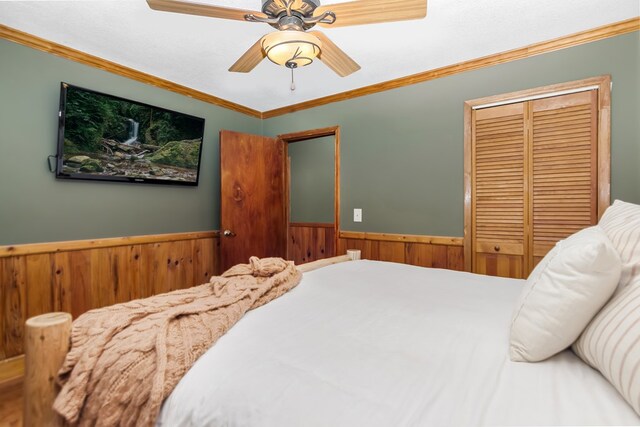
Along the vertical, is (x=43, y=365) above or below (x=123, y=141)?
below

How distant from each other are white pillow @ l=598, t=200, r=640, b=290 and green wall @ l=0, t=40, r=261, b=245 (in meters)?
3.09

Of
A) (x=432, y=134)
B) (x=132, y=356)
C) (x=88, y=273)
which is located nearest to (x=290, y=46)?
(x=132, y=356)

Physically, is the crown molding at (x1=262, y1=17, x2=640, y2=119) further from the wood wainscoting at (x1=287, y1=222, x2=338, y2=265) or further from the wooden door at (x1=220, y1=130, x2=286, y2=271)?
the wood wainscoting at (x1=287, y1=222, x2=338, y2=265)

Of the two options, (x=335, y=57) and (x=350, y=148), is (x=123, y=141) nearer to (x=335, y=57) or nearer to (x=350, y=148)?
(x=335, y=57)

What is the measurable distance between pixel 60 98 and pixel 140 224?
1106 millimetres

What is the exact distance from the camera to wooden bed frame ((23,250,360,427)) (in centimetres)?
88

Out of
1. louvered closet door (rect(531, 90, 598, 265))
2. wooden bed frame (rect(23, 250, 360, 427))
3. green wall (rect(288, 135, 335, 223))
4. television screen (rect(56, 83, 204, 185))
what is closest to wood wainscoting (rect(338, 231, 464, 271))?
louvered closet door (rect(531, 90, 598, 265))

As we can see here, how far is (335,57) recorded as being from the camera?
1.87 meters

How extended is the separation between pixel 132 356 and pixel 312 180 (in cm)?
370

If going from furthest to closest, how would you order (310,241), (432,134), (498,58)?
1. (310,241)
2. (432,134)
3. (498,58)

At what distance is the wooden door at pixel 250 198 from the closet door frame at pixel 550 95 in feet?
6.77

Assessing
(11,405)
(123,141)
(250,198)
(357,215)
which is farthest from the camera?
(250,198)

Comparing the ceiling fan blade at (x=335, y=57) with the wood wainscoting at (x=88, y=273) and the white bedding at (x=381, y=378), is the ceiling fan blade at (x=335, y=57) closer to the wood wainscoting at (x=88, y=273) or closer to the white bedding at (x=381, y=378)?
the white bedding at (x=381, y=378)

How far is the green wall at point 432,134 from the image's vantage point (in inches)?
80.2
